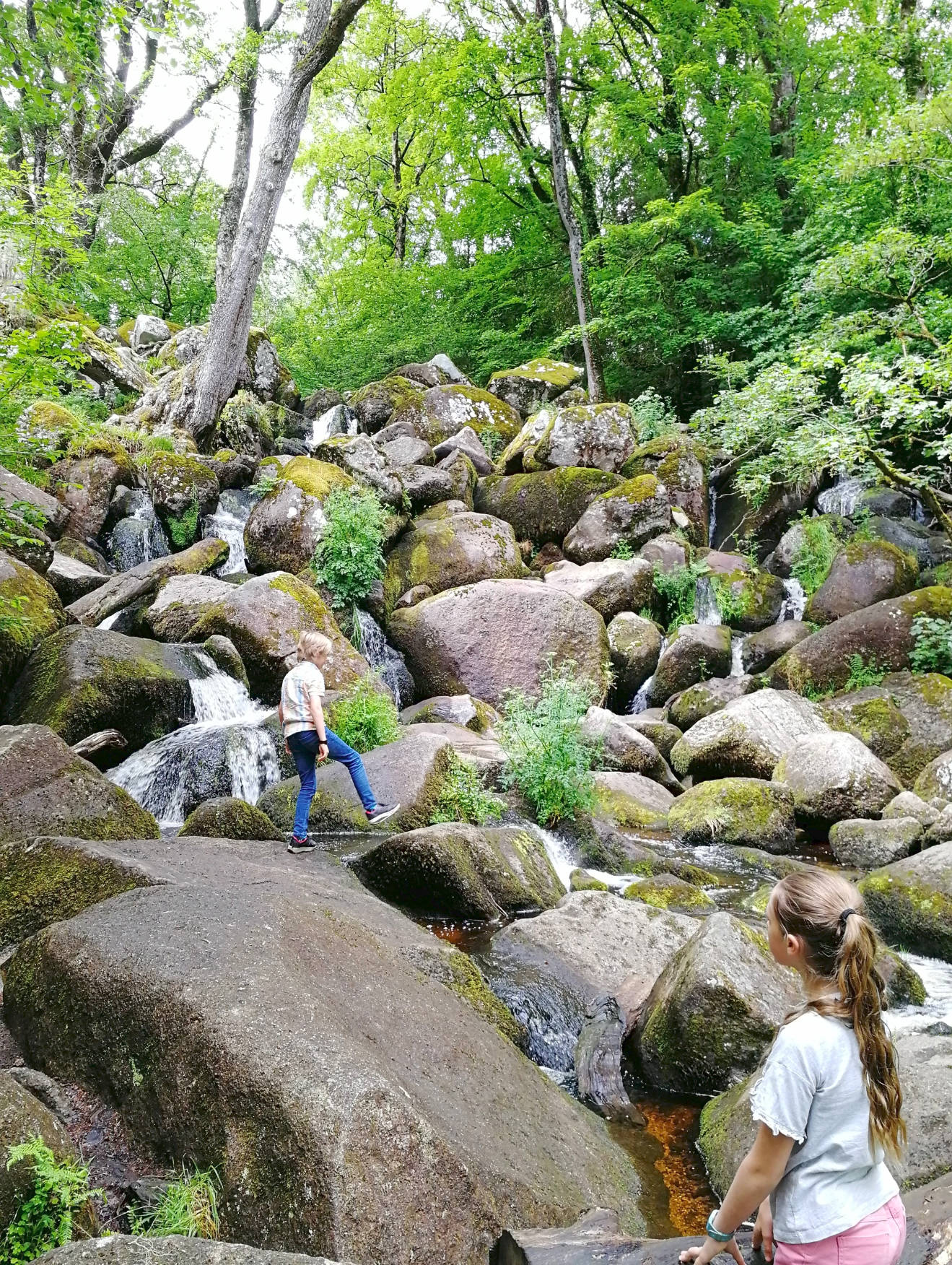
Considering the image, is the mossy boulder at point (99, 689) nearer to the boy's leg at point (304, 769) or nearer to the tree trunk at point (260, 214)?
the boy's leg at point (304, 769)

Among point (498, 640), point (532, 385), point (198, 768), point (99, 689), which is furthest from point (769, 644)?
point (532, 385)

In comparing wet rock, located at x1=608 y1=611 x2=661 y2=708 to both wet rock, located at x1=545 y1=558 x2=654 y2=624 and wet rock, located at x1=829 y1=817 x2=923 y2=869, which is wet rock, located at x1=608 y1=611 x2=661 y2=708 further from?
wet rock, located at x1=829 y1=817 x2=923 y2=869

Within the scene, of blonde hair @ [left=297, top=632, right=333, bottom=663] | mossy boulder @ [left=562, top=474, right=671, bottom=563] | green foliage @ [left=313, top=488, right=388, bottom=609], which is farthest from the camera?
mossy boulder @ [left=562, top=474, right=671, bottom=563]

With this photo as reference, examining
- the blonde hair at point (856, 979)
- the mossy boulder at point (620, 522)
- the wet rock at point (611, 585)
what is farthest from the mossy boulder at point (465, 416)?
the blonde hair at point (856, 979)

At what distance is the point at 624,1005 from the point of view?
5.27 meters

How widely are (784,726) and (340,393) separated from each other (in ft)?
61.2

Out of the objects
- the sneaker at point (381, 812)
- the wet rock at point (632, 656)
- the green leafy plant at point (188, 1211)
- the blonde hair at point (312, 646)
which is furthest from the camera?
the wet rock at point (632, 656)

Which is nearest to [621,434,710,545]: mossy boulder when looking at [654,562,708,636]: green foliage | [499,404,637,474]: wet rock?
[499,404,637,474]: wet rock

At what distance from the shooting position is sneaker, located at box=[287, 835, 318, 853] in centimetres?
652

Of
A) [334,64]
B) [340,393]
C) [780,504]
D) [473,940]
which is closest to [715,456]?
[780,504]

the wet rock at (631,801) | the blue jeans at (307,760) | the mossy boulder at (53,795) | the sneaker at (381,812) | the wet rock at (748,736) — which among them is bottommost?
the wet rock at (631,801)

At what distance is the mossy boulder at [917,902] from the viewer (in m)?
6.46

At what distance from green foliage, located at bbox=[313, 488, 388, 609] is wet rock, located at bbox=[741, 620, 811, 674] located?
21.8 feet

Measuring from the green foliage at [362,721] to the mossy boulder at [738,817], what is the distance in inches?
144
